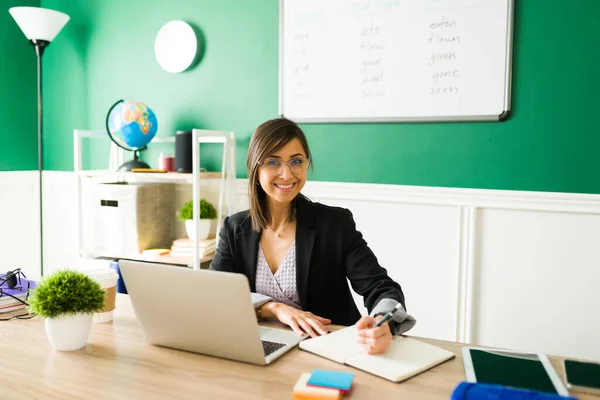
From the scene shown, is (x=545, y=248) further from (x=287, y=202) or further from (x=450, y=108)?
(x=287, y=202)

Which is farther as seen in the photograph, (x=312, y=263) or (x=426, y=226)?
(x=426, y=226)

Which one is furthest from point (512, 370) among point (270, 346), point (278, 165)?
point (278, 165)

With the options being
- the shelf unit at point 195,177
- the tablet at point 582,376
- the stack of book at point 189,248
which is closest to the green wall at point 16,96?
the shelf unit at point 195,177

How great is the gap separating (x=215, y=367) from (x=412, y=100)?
5.70 feet

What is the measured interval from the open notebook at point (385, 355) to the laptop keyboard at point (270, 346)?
5 centimetres

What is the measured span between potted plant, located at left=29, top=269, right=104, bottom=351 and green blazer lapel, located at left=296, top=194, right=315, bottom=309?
2.01 ft

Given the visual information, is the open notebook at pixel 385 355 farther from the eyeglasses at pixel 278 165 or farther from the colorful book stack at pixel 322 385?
the eyeglasses at pixel 278 165

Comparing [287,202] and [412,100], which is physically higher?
[412,100]

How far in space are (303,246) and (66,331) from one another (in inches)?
27.9

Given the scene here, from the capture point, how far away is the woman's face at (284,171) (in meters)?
1.64

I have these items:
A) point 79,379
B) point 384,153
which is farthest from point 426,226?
point 79,379

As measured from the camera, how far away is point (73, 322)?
1199 millimetres

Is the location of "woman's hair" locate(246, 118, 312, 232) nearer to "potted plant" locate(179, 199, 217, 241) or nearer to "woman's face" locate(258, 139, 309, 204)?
"woman's face" locate(258, 139, 309, 204)

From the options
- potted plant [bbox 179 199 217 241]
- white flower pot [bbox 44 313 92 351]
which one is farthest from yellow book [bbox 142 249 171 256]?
white flower pot [bbox 44 313 92 351]
